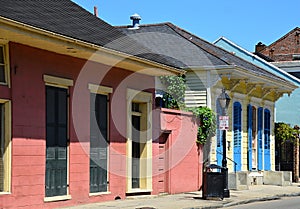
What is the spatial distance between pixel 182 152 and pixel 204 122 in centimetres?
189

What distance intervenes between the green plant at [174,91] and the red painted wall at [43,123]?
576 cm

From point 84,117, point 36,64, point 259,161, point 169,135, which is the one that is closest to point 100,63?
point 84,117

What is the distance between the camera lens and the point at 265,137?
3166 centimetres

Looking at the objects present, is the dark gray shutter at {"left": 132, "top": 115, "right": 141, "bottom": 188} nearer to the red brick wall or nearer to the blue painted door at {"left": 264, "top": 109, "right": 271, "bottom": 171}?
the blue painted door at {"left": 264, "top": 109, "right": 271, "bottom": 171}

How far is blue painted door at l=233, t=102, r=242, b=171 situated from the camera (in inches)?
1092

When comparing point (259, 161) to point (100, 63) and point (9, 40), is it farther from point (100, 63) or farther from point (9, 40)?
point (9, 40)

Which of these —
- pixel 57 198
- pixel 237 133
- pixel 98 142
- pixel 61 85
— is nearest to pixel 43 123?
pixel 61 85

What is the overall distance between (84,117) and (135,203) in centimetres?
278

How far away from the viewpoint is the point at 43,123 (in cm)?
1597

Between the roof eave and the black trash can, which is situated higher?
the roof eave

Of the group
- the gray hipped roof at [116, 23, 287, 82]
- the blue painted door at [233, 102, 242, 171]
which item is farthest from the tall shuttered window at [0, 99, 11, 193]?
the blue painted door at [233, 102, 242, 171]

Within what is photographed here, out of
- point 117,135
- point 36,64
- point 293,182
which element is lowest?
point 293,182

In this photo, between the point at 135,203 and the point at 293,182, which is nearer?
the point at 135,203

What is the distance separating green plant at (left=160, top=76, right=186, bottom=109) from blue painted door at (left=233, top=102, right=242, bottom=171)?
3096 mm
